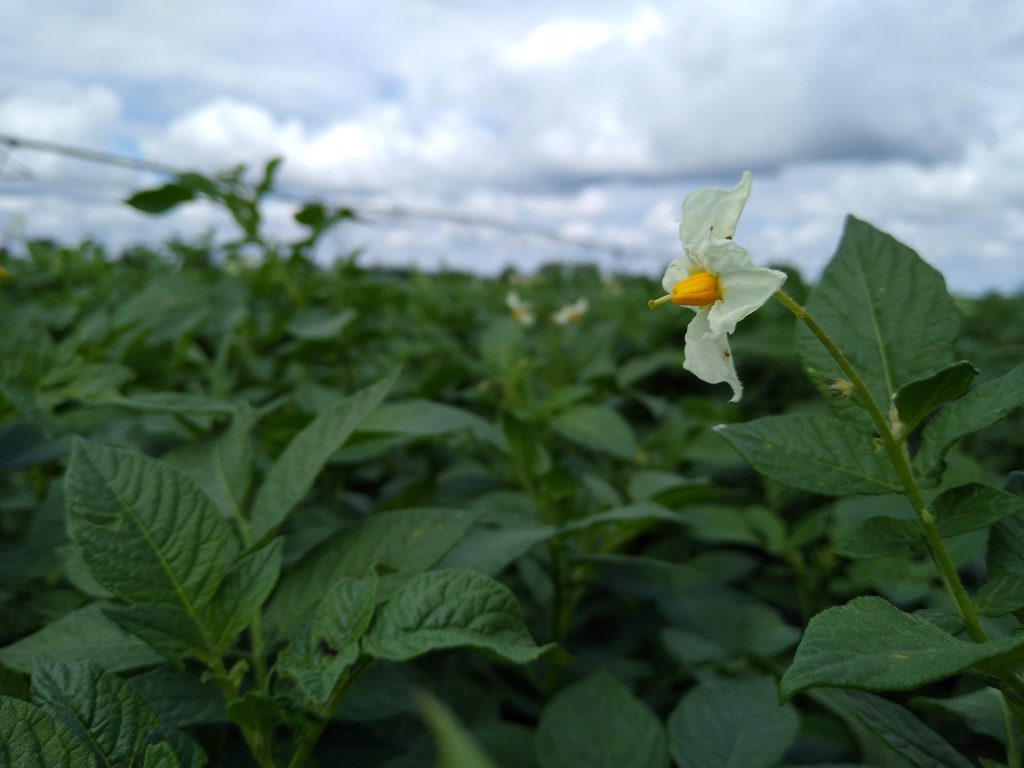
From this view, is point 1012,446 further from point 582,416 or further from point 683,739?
point 683,739

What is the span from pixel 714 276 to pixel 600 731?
1.89ft

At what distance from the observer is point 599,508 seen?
1483 millimetres

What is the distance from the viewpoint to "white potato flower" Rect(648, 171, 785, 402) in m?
0.73

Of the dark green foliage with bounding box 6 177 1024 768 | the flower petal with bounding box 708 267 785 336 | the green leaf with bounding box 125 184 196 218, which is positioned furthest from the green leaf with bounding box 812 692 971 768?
the green leaf with bounding box 125 184 196 218

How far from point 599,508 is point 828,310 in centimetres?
71

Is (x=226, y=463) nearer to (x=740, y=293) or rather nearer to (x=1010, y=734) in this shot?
(x=740, y=293)

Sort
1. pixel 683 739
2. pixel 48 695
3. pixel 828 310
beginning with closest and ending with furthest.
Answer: pixel 48 695 → pixel 828 310 → pixel 683 739

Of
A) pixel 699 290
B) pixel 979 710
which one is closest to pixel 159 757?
pixel 699 290

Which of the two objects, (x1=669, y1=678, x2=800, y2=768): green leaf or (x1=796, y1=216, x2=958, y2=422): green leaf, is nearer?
(x1=796, y1=216, x2=958, y2=422): green leaf

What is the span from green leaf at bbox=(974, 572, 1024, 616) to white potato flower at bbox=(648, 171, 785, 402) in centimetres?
27

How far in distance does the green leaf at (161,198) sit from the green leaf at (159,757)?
5.36 ft

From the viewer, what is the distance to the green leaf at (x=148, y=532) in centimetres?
82

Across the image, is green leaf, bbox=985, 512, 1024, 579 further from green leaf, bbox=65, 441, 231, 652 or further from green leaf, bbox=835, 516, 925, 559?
green leaf, bbox=65, 441, 231, 652

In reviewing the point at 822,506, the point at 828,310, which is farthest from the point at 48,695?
the point at 822,506
